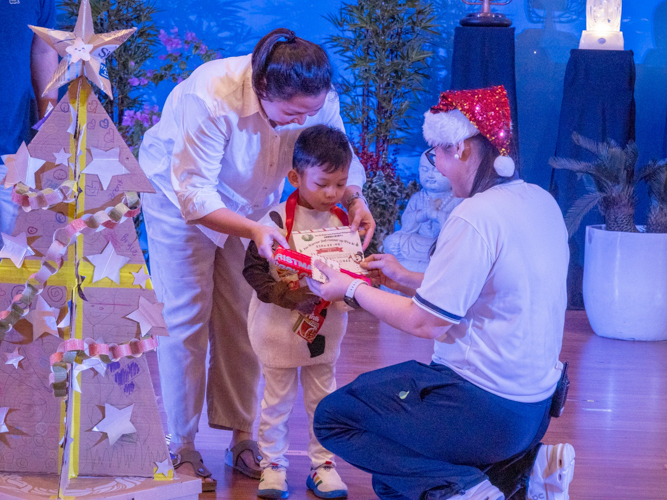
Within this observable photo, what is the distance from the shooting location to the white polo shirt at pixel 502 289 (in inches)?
71.1

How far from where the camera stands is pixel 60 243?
1816 mm

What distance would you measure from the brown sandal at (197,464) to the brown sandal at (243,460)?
0.11 meters

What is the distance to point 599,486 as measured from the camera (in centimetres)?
251

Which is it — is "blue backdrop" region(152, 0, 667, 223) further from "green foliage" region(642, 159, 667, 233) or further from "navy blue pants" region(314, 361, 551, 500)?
"navy blue pants" region(314, 361, 551, 500)

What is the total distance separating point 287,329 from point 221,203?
43 centimetres

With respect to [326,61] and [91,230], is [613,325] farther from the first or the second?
[91,230]

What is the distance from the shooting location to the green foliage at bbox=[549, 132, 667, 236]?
469 cm

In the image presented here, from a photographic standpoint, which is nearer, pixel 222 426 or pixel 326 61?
pixel 326 61

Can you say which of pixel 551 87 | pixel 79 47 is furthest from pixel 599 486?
pixel 551 87

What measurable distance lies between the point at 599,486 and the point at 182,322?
1464mm

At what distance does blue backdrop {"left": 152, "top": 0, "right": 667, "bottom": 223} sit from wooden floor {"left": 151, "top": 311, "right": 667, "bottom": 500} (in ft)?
6.32

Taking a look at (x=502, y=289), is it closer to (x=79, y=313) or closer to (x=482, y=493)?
(x=482, y=493)

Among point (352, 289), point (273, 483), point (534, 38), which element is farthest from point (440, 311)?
point (534, 38)

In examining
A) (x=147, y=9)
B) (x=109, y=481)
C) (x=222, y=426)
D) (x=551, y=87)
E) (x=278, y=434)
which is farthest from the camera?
(x=551, y=87)
